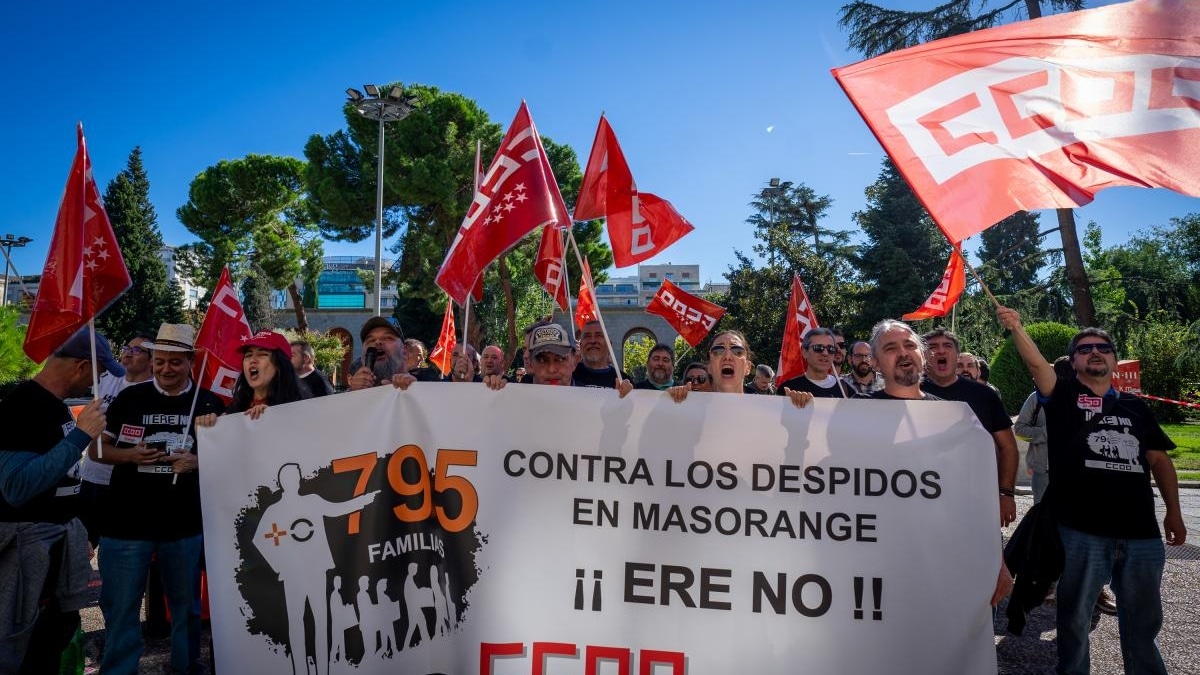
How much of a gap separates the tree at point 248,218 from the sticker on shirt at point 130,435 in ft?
102

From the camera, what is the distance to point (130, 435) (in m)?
3.63

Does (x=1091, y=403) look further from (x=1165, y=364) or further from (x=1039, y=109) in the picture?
(x=1165, y=364)

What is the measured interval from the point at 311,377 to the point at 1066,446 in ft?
15.1

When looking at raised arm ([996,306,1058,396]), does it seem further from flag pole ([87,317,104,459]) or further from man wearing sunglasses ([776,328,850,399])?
flag pole ([87,317,104,459])

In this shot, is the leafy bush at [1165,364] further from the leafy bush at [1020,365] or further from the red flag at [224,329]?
the red flag at [224,329]

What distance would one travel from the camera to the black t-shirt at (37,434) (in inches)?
119

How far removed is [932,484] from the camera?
122 inches

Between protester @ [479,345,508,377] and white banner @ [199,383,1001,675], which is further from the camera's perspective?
protester @ [479,345,508,377]

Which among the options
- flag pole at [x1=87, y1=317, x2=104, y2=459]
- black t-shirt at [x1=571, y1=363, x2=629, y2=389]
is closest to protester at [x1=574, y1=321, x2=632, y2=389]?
black t-shirt at [x1=571, y1=363, x2=629, y2=389]

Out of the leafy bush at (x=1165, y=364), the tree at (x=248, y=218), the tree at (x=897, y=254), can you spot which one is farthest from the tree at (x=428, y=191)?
the leafy bush at (x=1165, y=364)

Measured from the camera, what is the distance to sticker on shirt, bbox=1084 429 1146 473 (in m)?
3.37

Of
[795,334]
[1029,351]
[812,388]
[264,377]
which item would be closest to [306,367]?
[264,377]

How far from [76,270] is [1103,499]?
5.08 meters

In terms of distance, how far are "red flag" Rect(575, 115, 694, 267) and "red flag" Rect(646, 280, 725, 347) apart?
186 centimetres
